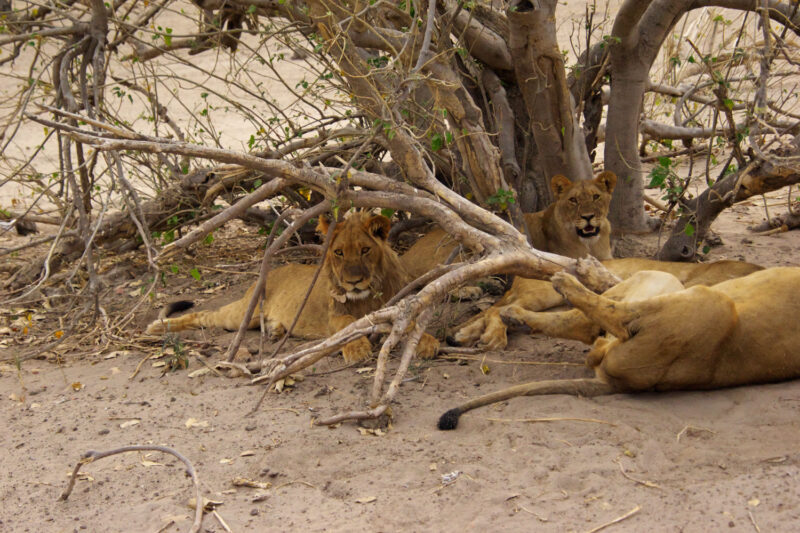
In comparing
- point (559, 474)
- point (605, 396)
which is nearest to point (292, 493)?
point (559, 474)

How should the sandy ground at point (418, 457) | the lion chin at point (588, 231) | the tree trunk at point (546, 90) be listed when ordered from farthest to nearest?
1. the lion chin at point (588, 231)
2. the tree trunk at point (546, 90)
3. the sandy ground at point (418, 457)

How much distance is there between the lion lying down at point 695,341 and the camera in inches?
128

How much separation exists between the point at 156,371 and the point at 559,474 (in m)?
2.65

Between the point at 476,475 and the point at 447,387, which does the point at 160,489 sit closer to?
the point at 476,475

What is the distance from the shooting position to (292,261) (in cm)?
656

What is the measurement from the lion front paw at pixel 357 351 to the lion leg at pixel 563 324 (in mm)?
838

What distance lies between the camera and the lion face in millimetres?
4801

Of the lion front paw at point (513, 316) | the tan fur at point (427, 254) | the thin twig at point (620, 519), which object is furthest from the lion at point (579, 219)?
the thin twig at point (620, 519)

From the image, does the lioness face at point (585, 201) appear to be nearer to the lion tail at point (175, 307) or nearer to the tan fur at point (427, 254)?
the tan fur at point (427, 254)

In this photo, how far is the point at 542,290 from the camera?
15.8 feet

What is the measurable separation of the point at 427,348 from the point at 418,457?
1289 mm

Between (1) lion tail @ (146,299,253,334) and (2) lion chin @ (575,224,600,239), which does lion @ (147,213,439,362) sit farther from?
(2) lion chin @ (575,224,600,239)

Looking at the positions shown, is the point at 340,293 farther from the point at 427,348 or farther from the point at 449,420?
the point at 449,420

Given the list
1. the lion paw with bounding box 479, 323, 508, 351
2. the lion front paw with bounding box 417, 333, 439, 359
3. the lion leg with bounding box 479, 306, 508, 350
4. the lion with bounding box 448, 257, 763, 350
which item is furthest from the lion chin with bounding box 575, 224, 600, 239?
the lion front paw with bounding box 417, 333, 439, 359
